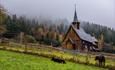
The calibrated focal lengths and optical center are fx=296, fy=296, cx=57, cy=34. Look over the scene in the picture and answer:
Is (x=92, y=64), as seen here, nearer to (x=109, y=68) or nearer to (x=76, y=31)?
(x=109, y=68)

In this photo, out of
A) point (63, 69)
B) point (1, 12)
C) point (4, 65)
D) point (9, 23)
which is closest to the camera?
point (4, 65)

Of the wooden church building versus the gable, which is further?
the gable

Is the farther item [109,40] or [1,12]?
[109,40]

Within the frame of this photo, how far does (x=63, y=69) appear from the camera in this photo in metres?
25.0

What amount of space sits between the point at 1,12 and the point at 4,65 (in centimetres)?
4276

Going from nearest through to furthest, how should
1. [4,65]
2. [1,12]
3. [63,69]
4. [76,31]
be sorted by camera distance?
1. [4,65]
2. [63,69]
3. [1,12]
4. [76,31]

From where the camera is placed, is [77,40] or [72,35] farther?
[72,35]

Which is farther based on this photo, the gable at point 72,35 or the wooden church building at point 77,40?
the gable at point 72,35

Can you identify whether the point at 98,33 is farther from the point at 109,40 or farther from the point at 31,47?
the point at 31,47

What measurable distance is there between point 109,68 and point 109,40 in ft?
430

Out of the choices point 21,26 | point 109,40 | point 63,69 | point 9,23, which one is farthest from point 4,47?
point 109,40

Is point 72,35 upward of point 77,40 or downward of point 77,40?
upward

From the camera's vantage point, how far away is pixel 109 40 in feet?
539

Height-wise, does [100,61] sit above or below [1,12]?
below
